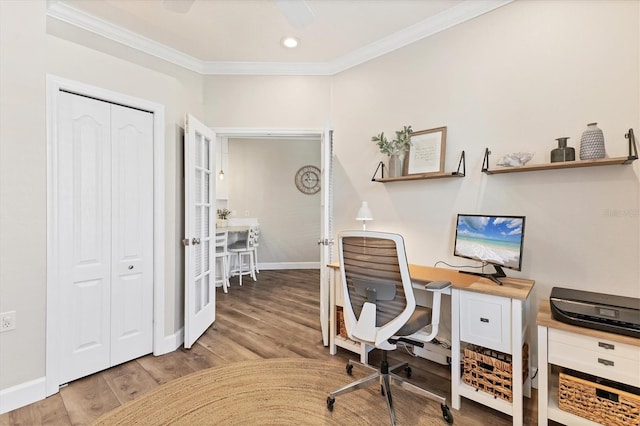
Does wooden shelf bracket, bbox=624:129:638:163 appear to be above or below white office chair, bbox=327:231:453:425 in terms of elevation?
above

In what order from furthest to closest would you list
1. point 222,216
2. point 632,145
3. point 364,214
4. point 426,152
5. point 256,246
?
1. point 222,216
2. point 256,246
3. point 364,214
4. point 426,152
5. point 632,145

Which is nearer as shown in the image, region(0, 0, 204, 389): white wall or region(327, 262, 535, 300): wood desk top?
region(327, 262, 535, 300): wood desk top

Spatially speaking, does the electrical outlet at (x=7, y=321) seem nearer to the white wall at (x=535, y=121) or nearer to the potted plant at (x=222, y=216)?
the white wall at (x=535, y=121)

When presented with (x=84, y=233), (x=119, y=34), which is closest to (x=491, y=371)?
(x=84, y=233)

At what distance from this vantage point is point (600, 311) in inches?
60.0

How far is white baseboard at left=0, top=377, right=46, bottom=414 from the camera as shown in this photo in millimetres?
1878

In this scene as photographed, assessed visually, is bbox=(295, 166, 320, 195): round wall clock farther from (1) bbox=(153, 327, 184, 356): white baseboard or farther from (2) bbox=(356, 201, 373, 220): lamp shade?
(1) bbox=(153, 327, 184, 356): white baseboard

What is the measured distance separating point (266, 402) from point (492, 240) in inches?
72.1

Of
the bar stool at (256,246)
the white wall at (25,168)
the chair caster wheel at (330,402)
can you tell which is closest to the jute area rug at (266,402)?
the chair caster wheel at (330,402)

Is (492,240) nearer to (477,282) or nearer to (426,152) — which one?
(477,282)

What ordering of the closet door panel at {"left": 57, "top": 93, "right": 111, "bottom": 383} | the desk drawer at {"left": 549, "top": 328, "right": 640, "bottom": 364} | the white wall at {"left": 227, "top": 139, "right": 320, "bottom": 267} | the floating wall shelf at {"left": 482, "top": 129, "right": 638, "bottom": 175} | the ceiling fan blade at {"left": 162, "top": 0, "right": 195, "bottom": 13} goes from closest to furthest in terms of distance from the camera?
the desk drawer at {"left": 549, "top": 328, "right": 640, "bottom": 364}, the floating wall shelf at {"left": 482, "top": 129, "right": 638, "bottom": 175}, the closet door panel at {"left": 57, "top": 93, "right": 111, "bottom": 383}, the ceiling fan blade at {"left": 162, "top": 0, "right": 195, "bottom": 13}, the white wall at {"left": 227, "top": 139, "right": 320, "bottom": 267}

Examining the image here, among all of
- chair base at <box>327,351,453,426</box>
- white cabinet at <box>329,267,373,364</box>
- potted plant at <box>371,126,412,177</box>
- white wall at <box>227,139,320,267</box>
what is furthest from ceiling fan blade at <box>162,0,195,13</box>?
white wall at <box>227,139,320,267</box>

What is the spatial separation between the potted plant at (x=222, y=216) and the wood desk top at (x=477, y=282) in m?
4.06

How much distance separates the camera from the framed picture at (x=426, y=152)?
2469 mm
